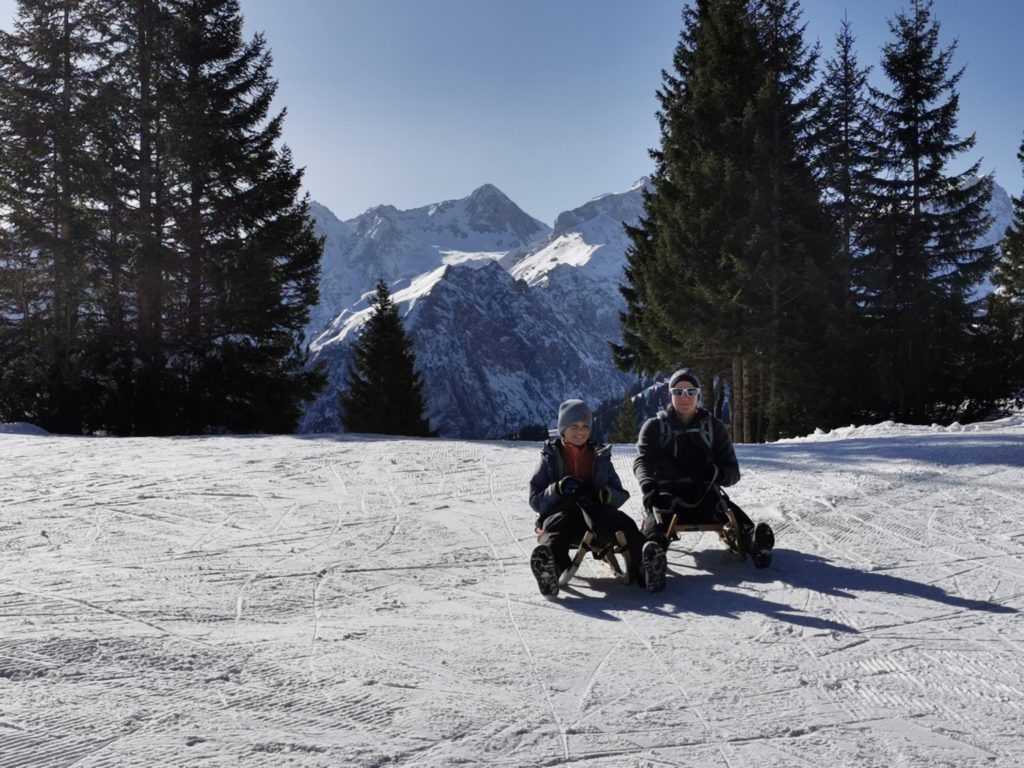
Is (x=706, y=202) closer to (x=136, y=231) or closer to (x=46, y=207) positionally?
(x=136, y=231)

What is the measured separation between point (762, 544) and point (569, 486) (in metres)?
1.62

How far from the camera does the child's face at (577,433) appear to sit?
530cm

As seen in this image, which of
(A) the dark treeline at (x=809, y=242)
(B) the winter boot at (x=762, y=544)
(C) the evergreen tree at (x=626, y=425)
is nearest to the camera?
(B) the winter boot at (x=762, y=544)

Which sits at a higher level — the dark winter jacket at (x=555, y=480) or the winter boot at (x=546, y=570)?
the dark winter jacket at (x=555, y=480)

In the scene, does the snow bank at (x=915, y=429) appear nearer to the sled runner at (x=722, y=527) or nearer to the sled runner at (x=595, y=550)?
the sled runner at (x=722, y=527)

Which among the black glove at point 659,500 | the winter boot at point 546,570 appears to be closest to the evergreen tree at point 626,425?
the black glove at point 659,500

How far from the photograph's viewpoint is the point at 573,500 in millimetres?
5117

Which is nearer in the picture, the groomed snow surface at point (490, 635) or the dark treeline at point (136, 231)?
the groomed snow surface at point (490, 635)

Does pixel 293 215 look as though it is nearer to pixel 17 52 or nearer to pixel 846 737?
pixel 17 52

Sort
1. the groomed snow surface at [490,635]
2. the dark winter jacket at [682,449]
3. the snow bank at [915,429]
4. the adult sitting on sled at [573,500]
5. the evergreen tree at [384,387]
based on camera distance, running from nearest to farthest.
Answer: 1. the groomed snow surface at [490,635]
2. the adult sitting on sled at [573,500]
3. the dark winter jacket at [682,449]
4. the snow bank at [915,429]
5. the evergreen tree at [384,387]

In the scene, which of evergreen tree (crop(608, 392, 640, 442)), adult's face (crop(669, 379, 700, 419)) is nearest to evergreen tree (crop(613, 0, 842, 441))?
adult's face (crop(669, 379, 700, 419))

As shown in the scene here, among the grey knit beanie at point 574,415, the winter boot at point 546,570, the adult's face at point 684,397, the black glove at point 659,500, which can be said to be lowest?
the winter boot at point 546,570

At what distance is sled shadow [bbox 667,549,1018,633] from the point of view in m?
4.41

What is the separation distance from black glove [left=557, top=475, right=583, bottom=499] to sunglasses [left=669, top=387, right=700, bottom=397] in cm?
123
